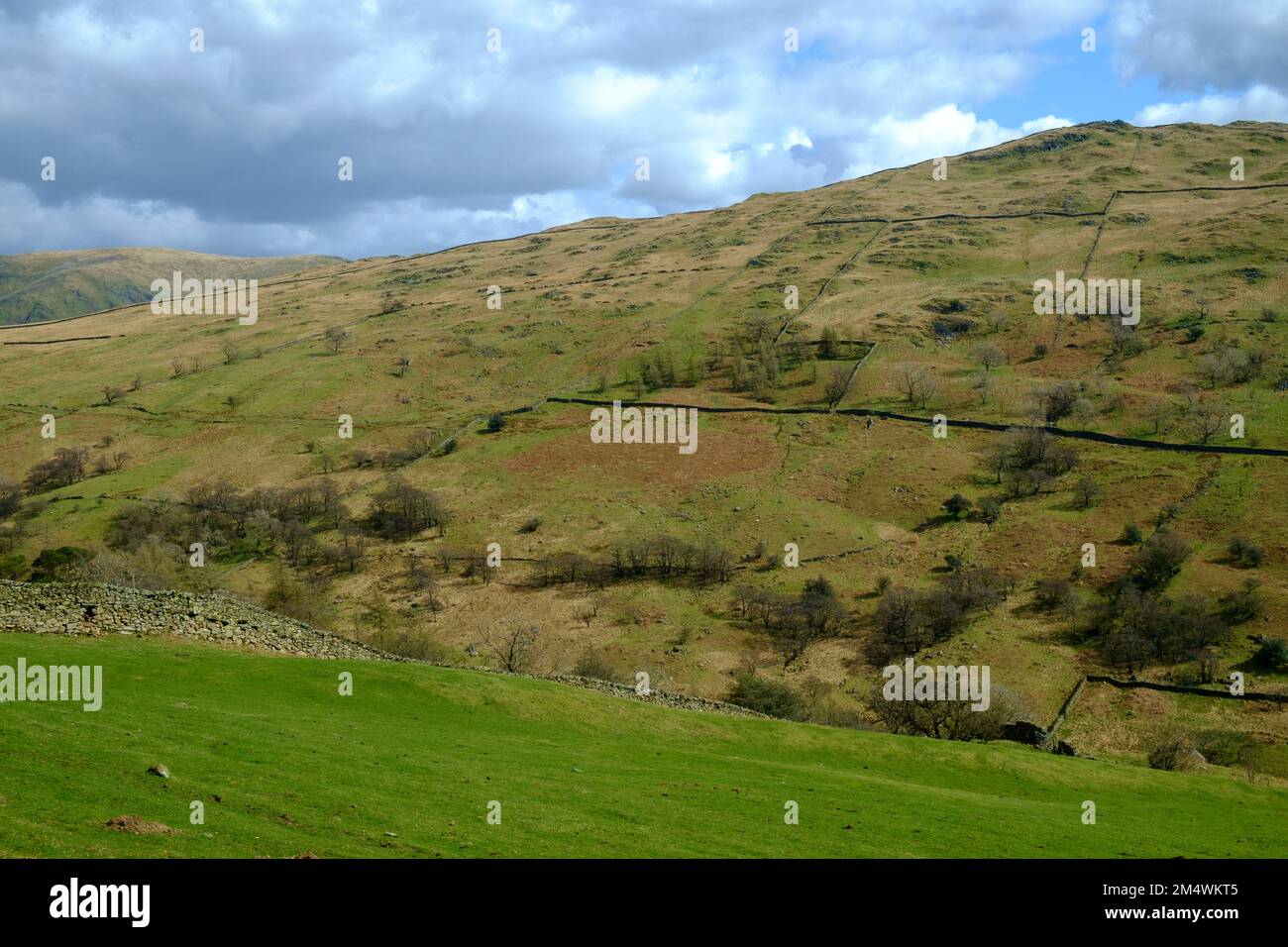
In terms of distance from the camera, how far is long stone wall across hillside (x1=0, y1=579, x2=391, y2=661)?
105ft

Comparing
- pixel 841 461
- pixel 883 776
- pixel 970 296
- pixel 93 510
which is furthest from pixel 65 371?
pixel 883 776

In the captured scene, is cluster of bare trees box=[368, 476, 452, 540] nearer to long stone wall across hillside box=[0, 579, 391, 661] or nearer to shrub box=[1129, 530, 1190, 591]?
long stone wall across hillside box=[0, 579, 391, 661]

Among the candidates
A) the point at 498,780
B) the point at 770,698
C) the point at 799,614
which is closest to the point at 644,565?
the point at 799,614

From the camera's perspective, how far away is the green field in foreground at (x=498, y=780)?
16.4 m

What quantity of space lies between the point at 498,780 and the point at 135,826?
934 cm

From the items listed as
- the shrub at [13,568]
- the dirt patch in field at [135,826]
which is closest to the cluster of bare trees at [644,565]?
the shrub at [13,568]

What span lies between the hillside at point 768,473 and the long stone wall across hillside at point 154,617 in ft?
52.4

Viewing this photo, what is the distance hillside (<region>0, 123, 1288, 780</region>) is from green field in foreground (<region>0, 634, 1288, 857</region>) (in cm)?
531

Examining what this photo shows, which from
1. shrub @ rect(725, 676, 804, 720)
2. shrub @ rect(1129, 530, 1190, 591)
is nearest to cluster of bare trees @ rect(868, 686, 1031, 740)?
shrub @ rect(725, 676, 804, 720)

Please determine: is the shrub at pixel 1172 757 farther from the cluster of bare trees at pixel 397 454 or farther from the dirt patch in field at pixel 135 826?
the cluster of bare trees at pixel 397 454

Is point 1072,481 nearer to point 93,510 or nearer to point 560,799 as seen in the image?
point 560,799

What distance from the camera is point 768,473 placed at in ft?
313

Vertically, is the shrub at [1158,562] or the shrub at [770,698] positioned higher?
the shrub at [1158,562]
